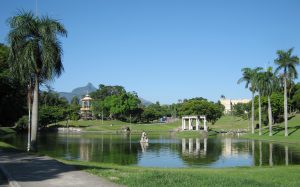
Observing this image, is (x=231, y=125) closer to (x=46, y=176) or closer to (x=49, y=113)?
(x=49, y=113)

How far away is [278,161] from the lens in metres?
34.2

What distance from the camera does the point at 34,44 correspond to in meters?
28.0

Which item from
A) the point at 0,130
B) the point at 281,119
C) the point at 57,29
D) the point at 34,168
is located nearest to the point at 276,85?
the point at 281,119

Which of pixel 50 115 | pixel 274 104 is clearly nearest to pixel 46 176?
pixel 274 104

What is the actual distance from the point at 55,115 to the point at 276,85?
64.8 m

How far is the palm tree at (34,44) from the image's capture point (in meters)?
27.8

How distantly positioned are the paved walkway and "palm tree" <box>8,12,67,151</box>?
10.1 m

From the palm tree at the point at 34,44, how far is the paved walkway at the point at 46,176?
1008cm

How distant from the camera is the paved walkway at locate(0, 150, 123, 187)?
13.6m

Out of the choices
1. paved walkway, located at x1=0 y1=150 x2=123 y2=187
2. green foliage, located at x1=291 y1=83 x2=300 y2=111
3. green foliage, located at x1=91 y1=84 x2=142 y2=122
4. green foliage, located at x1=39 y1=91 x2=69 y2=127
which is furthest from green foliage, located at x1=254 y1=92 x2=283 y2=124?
paved walkway, located at x1=0 y1=150 x2=123 y2=187

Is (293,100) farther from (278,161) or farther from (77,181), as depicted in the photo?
(77,181)

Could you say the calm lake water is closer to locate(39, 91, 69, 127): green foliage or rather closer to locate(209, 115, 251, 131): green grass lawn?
locate(39, 91, 69, 127): green foliage

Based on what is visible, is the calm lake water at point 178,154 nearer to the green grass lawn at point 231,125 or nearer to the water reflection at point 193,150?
the water reflection at point 193,150

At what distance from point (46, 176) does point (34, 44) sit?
1480 cm
